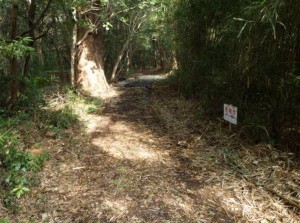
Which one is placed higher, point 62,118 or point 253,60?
point 253,60

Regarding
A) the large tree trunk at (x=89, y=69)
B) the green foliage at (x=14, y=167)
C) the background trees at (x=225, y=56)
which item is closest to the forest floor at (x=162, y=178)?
the green foliage at (x=14, y=167)

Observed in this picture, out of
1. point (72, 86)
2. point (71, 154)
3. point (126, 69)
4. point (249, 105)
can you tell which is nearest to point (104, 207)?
point (71, 154)

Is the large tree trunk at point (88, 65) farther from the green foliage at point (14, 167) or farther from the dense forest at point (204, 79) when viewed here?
the green foliage at point (14, 167)

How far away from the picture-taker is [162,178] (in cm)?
307

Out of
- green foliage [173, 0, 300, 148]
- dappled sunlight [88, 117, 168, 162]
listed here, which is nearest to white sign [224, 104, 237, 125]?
green foliage [173, 0, 300, 148]

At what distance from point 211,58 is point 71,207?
3.31 m

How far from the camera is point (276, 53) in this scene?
306 centimetres

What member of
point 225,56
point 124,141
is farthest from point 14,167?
point 225,56

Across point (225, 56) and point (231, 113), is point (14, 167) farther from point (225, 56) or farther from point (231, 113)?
point (225, 56)

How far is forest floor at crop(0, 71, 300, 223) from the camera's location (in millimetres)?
2506

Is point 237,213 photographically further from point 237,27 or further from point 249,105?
point 237,27

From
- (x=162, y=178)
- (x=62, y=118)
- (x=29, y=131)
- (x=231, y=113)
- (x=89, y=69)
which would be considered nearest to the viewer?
(x=162, y=178)

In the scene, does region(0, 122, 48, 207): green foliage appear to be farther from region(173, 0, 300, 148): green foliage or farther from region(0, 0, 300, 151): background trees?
region(173, 0, 300, 148): green foliage

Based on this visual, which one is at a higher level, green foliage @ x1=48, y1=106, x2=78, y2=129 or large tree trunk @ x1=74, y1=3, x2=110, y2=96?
large tree trunk @ x1=74, y1=3, x2=110, y2=96
